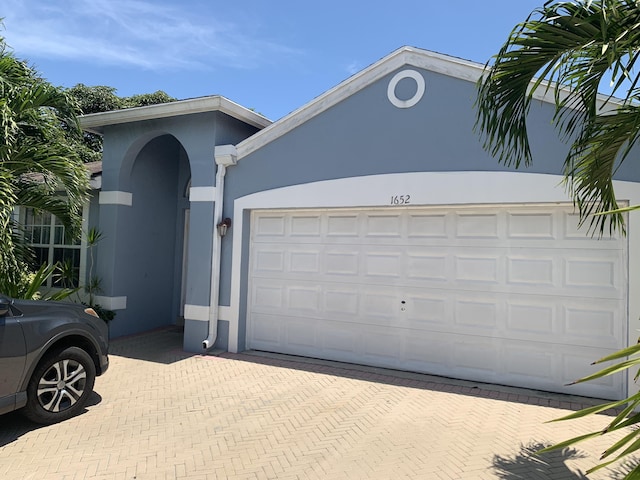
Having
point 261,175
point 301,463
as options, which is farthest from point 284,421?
point 261,175

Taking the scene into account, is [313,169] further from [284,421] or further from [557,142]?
[284,421]

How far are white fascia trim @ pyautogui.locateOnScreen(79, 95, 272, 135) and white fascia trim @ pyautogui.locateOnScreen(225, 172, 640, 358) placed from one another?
1747 mm

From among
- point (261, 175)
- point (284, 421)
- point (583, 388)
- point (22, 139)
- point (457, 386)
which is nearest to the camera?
point (284, 421)

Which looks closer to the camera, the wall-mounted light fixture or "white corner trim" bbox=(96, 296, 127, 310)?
the wall-mounted light fixture

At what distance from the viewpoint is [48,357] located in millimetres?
4914

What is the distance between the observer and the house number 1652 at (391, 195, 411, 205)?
7.04 metres

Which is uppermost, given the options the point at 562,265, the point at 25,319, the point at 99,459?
the point at 562,265

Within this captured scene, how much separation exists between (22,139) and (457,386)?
757cm

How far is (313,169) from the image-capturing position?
7.86 meters

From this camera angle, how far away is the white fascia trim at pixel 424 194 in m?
5.75

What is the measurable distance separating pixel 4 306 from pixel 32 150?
3.36 metres

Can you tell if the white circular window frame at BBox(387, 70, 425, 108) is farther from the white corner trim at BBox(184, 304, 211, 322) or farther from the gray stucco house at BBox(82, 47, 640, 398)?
the white corner trim at BBox(184, 304, 211, 322)

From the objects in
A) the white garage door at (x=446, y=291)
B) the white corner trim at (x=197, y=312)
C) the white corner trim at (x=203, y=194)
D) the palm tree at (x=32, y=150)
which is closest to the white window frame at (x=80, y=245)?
the palm tree at (x=32, y=150)

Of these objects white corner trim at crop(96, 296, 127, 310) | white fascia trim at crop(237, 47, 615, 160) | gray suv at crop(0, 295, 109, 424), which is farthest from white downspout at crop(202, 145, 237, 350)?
gray suv at crop(0, 295, 109, 424)
